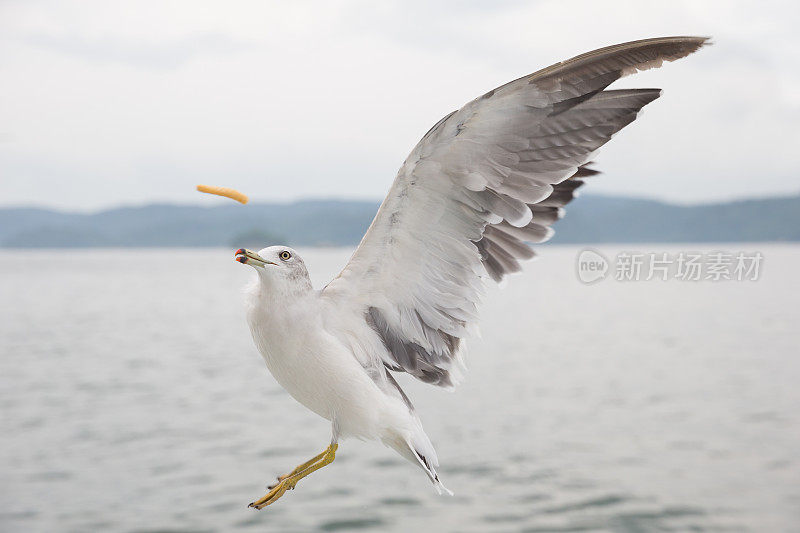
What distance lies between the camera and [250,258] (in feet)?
8.14

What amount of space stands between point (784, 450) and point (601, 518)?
46.2 feet

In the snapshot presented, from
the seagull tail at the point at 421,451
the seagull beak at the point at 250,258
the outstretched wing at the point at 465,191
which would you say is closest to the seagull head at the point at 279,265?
the seagull beak at the point at 250,258

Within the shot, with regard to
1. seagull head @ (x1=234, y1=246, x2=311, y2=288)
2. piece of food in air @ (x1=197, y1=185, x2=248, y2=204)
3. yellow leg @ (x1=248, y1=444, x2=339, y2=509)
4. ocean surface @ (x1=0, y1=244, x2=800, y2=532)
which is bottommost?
ocean surface @ (x1=0, y1=244, x2=800, y2=532)

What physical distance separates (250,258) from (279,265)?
129 mm

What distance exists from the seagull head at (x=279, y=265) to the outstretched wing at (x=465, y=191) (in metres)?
0.32

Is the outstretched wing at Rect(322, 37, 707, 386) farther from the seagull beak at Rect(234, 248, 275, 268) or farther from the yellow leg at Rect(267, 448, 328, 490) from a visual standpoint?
the yellow leg at Rect(267, 448, 328, 490)

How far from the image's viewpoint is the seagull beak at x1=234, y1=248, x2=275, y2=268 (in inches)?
93.5

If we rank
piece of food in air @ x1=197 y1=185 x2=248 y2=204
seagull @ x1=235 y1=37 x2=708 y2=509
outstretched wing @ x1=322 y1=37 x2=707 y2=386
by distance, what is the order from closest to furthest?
piece of food in air @ x1=197 y1=185 x2=248 y2=204
seagull @ x1=235 y1=37 x2=708 y2=509
outstretched wing @ x1=322 y1=37 x2=707 y2=386

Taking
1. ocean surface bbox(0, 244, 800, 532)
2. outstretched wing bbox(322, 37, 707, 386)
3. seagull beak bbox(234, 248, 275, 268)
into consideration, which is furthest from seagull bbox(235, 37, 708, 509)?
ocean surface bbox(0, 244, 800, 532)

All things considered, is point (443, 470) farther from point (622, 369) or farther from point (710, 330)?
point (710, 330)

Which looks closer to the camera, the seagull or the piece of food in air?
the piece of food in air

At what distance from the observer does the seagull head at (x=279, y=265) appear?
2547mm

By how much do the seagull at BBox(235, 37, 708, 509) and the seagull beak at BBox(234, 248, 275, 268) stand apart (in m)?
0.11

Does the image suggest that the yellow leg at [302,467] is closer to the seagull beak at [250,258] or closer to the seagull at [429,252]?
the seagull at [429,252]
